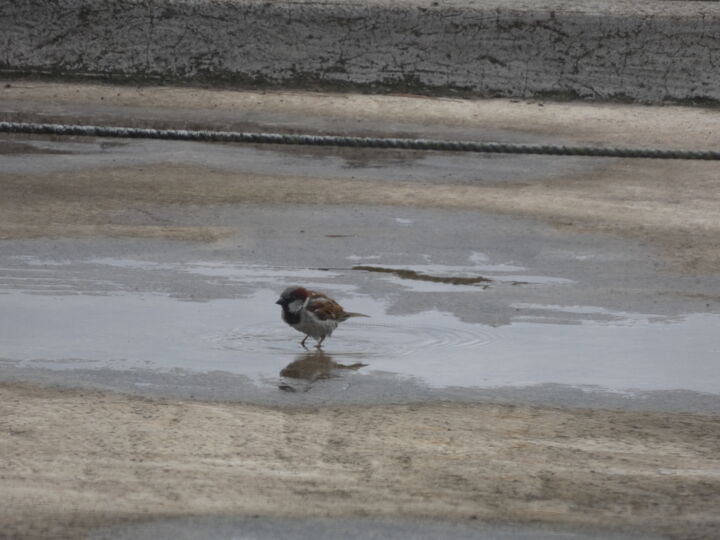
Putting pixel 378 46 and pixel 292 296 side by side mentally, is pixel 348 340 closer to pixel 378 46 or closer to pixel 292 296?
pixel 292 296

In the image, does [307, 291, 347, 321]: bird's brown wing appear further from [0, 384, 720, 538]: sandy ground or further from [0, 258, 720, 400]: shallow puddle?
[0, 384, 720, 538]: sandy ground

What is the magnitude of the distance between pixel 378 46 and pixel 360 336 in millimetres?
9877

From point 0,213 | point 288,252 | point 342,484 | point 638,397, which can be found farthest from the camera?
point 0,213

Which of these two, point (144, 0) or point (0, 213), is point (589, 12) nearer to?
point (144, 0)

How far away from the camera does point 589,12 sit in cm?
1828

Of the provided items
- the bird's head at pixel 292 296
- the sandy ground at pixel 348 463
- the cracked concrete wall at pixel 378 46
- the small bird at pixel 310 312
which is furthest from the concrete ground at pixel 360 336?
the cracked concrete wall at pixel 378 46

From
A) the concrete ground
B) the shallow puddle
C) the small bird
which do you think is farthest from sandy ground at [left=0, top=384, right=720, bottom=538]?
the small bird

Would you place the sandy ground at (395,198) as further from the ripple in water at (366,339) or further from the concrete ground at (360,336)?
the ripple in water at (366,339)

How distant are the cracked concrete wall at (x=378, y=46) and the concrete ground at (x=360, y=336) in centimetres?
185

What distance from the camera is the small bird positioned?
A: 797 cm

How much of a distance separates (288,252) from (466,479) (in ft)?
16.2

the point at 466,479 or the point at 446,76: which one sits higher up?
the point at 446,76

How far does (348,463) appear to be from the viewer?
6070 mm

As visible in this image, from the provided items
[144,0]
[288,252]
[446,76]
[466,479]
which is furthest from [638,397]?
[144,0]
